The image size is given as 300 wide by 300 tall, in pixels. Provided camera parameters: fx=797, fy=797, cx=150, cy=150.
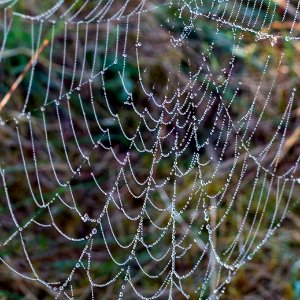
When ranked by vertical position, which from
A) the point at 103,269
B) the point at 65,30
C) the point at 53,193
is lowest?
the point at 103,269

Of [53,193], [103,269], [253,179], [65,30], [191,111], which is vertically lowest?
[103,269]

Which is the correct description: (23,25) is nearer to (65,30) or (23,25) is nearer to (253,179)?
(65,30)

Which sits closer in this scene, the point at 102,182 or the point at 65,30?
the point at 65,30

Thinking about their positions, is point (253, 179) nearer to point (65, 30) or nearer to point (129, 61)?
point (129, 61)

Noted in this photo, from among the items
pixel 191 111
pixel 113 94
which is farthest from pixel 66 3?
pixel 191 111

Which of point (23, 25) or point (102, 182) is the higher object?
point (23, 25)

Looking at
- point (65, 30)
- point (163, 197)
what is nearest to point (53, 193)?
point (163, 197)
